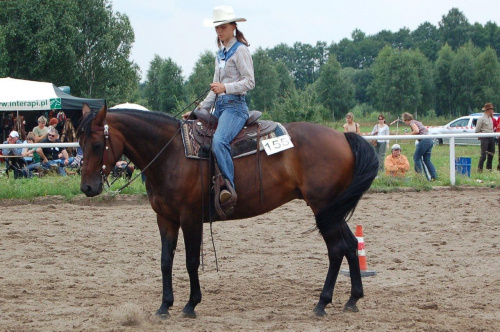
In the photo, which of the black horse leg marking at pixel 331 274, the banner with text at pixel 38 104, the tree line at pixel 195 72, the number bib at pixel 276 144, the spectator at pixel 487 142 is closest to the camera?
the black horse leg marking at pixel 331 274

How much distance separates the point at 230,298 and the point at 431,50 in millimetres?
105995

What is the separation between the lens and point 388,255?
9.09 metres

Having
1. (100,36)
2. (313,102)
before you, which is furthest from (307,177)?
(100,36)

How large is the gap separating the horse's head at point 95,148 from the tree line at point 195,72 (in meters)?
30.3

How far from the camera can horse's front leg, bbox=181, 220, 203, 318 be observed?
646 centimetres

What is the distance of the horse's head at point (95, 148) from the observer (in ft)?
→ 20.6

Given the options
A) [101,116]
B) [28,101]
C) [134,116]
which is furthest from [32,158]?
[101,116]

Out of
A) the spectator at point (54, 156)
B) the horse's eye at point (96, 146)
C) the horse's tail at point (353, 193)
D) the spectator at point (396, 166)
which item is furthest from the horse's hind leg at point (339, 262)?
the spectator at point (54, 156)

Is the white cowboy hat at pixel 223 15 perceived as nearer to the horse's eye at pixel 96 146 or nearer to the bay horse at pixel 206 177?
the bay horse at pixel 206 177

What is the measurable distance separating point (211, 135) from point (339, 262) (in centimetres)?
187

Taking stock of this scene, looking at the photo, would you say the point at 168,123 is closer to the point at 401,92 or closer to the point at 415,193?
the point at 415,193

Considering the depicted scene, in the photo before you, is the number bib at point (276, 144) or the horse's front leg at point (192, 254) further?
the number bib at point (276, 144)

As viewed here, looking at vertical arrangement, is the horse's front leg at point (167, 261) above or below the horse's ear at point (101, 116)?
below

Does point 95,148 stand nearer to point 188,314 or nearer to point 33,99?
point 188,314
